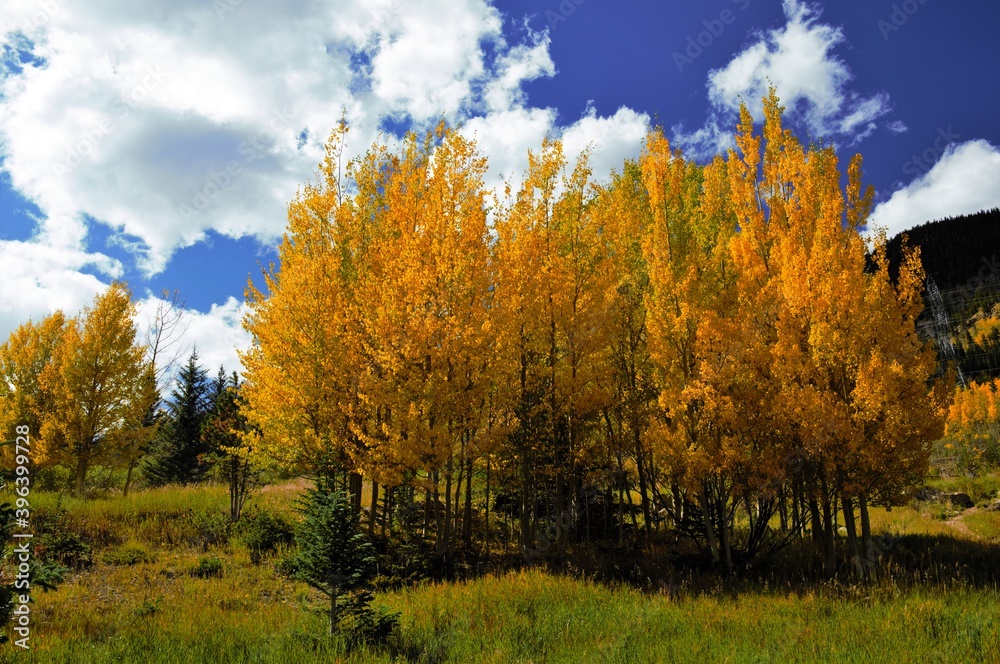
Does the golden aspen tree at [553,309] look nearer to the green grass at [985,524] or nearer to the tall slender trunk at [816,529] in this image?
the tall slender trunk at [816,529]

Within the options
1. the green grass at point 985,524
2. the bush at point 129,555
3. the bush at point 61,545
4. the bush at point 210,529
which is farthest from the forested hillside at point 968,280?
the bush at point 61,545

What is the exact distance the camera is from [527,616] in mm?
7691

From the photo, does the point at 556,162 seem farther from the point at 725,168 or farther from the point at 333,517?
the point at 333,517

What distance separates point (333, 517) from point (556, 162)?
8.29 metres

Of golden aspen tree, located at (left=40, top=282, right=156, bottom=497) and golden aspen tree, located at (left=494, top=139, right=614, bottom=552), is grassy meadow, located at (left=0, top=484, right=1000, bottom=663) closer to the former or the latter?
golden aspen tree, located at (left=494, top=139, right=614, bottom=552)

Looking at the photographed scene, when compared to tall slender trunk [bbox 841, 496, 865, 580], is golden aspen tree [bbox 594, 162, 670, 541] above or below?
above

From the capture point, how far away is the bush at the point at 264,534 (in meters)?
12.5

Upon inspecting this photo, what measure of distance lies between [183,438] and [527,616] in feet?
88.3

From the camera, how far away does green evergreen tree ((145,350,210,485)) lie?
27.4 m

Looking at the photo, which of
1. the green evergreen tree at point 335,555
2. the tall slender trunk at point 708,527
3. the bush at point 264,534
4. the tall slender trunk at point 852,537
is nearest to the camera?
the green evergreen tree at point 335,555

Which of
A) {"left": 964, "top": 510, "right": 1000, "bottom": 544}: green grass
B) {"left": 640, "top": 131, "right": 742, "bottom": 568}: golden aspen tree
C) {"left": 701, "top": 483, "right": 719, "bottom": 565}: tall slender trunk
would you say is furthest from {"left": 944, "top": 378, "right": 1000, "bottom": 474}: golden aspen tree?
{"left": 701, "top": 483, "right": 719, "bottom": 565}: tall slender trunk

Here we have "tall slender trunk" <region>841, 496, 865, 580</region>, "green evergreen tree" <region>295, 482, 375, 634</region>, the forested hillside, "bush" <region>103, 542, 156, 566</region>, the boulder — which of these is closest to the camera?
"green evergreen tree" <region>295, 482, 375, 634</region>

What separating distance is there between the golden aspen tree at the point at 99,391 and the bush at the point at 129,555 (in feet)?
20.9

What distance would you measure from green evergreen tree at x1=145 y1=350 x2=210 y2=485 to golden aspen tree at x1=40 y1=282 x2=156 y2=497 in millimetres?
9607
